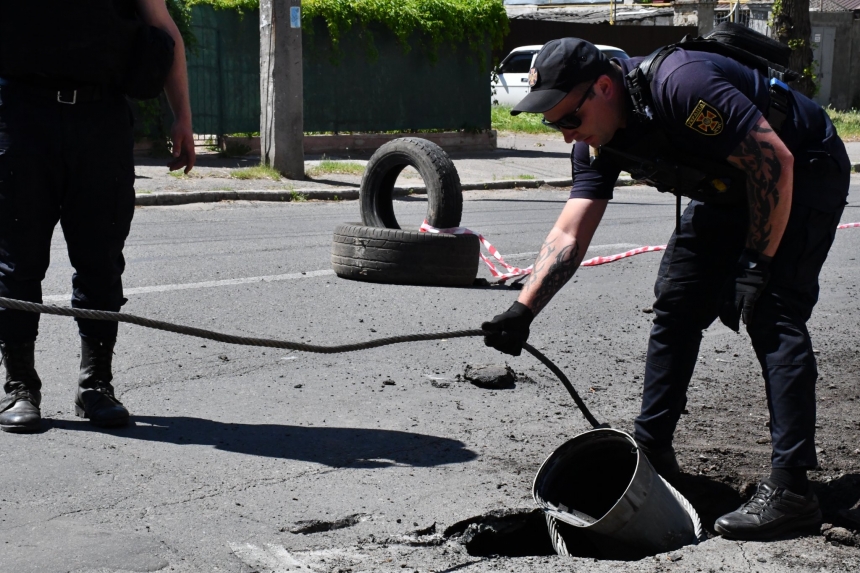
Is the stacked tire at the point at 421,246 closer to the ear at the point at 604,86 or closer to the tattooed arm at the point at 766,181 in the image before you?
the ear at the point at 604,86

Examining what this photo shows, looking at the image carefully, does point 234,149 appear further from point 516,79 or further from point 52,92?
point 52,92

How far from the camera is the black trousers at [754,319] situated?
3.14 meters

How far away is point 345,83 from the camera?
674 inches

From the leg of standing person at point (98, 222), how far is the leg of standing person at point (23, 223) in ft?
0.24

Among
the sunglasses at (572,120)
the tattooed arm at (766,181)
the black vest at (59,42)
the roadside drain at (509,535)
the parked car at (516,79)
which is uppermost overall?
the parked car at (516,79)

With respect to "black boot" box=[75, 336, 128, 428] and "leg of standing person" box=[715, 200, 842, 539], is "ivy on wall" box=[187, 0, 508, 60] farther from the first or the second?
"leg of standing person" box=[715, 200, 842, 539]

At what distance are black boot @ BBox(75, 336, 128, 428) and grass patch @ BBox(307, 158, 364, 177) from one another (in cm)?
1024

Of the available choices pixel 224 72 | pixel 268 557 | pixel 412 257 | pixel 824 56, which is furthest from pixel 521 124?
pixel 268 557

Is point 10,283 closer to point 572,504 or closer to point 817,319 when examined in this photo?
point 572,504

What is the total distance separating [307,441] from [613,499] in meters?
1.13

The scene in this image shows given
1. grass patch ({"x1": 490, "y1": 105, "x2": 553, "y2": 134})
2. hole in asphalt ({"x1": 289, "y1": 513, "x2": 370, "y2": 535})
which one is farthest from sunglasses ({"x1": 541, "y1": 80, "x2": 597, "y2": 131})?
grass patch ({"x1": 490, "y1": 105, "x2": 553, "y2": 134})

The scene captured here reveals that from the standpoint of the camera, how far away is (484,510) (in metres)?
3.33

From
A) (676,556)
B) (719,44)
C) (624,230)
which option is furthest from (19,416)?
(624,230)

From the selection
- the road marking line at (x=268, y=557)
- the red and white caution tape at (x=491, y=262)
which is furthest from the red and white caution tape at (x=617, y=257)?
the road marking line at (x=268, y=557)
